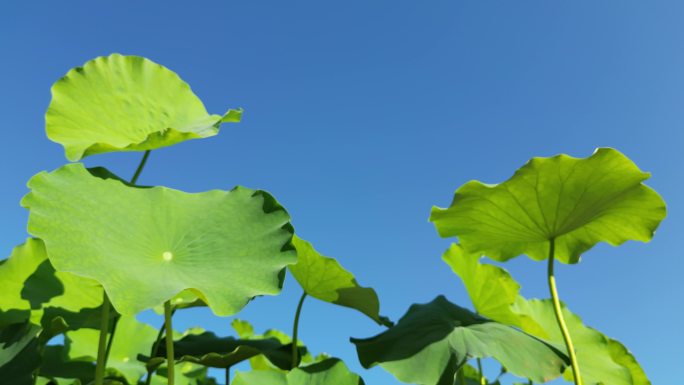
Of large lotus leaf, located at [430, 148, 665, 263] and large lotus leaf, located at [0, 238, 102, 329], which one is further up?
large lotus leaf, located at [430, 148, 665, 263]

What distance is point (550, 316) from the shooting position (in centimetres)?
209

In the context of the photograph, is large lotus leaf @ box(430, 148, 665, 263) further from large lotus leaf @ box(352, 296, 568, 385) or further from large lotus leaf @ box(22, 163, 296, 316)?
large lotus leaf @ box(22, 163, 296, 316)

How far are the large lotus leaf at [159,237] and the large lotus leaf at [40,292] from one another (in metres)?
0.27


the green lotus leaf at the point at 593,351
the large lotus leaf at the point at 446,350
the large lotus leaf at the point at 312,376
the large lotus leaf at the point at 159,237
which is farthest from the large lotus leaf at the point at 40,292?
the green lotus leaf at the point at 593,351

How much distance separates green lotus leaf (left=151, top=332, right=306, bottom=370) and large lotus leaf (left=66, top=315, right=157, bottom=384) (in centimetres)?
12

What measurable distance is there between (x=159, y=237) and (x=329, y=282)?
0.43 meters

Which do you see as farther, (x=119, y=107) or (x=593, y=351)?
(x=593, y=351)

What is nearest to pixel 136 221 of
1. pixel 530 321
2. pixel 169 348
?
pixel 169 348

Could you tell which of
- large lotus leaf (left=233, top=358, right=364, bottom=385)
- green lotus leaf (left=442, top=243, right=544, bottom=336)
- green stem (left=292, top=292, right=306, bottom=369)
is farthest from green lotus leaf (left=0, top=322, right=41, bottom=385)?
green lotus leaf (left=442, top=243, right=544, bottom=336)

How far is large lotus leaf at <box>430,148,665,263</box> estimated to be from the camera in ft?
4.85

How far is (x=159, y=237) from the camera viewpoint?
1.29 m

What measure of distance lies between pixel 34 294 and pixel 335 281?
0.72m

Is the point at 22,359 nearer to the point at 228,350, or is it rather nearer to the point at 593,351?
the point at 228,350

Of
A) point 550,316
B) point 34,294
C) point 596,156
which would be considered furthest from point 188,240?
point 550,316
